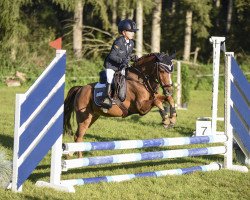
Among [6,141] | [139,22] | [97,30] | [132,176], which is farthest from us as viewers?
[97,30]

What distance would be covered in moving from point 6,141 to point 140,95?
10.0 ft

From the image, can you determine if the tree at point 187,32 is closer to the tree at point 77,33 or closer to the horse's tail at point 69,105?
the tree at point 77,33

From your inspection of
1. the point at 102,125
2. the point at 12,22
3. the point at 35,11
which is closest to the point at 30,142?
the point at 102,125

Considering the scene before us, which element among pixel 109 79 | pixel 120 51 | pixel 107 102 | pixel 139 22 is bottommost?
pixel 107 102

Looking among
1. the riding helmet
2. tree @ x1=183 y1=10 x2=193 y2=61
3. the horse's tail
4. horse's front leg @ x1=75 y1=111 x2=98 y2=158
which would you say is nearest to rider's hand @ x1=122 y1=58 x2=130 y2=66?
the riding helmet

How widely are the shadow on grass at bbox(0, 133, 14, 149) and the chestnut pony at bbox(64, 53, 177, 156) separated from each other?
3.97ft

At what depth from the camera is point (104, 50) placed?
32.6 meters

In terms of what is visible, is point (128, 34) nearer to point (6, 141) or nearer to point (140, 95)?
point (140, 95)

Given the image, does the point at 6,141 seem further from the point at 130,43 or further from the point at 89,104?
the point at 130,43

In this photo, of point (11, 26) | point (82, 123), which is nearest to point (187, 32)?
point (11, 26)

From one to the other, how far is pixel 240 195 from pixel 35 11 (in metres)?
31.6

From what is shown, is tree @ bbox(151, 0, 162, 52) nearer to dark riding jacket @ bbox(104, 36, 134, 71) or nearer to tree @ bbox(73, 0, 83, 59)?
tree @ bbox(73, 0, 83, 59)

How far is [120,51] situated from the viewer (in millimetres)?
8508

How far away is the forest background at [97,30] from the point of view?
28156 millimetres
